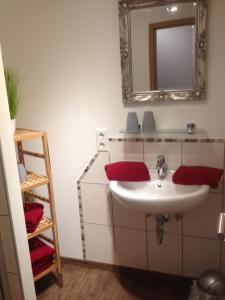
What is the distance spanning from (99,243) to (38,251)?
45 cm

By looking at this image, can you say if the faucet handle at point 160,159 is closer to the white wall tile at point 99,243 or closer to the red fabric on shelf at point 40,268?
the white wall tile at point 99,243

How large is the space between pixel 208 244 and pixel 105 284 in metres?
0.76

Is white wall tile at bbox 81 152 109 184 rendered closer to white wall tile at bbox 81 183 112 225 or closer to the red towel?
white wall tile at bbox 81 183 112 225

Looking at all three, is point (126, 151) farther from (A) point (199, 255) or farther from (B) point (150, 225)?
(A) point (199, 255)

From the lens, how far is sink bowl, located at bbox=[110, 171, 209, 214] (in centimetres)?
135

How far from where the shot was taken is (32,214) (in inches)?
68.2

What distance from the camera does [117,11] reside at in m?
1.63

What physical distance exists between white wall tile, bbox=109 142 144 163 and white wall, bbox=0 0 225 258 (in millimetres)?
121

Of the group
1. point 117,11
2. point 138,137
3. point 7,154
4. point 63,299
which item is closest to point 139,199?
point 138,137

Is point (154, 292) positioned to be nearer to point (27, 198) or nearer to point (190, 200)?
point (190, 200)

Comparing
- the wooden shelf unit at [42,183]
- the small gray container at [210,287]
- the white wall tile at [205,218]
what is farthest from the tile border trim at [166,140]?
the small gray container at [210,287]

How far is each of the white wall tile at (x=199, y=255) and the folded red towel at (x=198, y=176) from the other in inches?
19.6

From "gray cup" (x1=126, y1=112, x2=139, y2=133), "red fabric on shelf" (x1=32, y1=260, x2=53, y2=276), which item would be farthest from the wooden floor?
"gray cup" (x1=126, y1=112, x2=139, y2=133)

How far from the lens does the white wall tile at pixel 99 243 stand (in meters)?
1.99
